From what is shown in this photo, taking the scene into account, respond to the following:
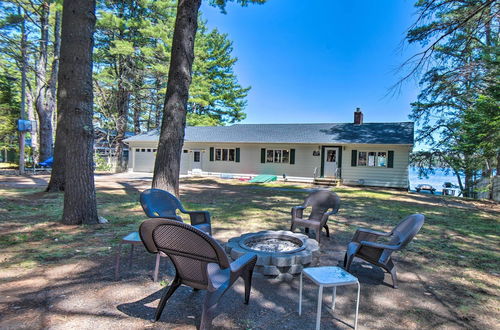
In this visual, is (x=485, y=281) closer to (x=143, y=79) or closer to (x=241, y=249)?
(x=241, y=249)

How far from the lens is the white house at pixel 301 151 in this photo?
53.6 feet

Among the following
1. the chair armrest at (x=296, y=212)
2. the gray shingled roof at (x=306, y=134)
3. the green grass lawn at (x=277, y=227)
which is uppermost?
the gray shingled roof at (x=306, y=134)

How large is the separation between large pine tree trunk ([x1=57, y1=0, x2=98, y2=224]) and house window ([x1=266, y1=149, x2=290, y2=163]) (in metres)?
14.6

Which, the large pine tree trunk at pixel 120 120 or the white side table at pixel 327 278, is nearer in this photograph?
the white side table at pixel 327 278

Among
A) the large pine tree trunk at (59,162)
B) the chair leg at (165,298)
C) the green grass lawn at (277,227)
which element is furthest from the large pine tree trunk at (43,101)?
the chair leg at (165,298)

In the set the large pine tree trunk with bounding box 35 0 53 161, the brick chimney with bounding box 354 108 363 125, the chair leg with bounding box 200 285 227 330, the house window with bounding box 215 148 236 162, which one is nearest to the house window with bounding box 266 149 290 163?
the house window with bounding box 215 148 236 162

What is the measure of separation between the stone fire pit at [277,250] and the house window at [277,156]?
49.2 ft

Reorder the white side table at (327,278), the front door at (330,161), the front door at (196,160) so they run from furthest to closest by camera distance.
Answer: the front door at (196,160) < the front door at (330,161) < the white side table at (327,278)

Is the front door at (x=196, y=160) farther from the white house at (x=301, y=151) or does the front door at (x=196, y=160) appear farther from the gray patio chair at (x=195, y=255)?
the gray patio chair at (x=195, y=255)

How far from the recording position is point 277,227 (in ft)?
19.4

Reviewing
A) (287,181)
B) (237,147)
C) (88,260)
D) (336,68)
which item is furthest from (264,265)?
(336,68)

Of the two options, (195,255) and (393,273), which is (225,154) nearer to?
(393,273)

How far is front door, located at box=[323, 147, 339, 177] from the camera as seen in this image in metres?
17.4

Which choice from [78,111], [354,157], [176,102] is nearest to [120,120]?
[176,102]
